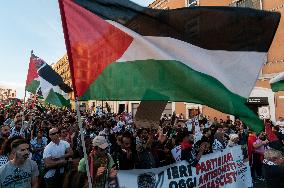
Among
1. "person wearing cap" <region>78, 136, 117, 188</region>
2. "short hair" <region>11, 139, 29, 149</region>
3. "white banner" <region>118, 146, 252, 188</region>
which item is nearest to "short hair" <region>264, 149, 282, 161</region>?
"white banner" <region>118, 146, 252, 188</region>

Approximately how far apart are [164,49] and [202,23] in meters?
0.48

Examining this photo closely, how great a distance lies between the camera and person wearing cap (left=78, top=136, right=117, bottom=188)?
4864mm

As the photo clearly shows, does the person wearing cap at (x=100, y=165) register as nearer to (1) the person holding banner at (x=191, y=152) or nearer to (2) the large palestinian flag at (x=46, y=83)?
(1) the person holding banner at (x=191, y=152)

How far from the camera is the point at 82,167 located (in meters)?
5.11

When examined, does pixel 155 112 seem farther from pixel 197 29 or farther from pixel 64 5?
pixel 64 5

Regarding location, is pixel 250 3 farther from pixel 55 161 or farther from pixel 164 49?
pixel 164 49

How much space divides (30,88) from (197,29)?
29.0 ft

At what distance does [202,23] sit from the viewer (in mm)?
3975

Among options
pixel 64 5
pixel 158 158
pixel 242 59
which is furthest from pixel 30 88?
pixel 242 59

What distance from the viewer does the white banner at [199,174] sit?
5406mm

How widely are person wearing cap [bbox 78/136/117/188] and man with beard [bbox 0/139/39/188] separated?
728mm

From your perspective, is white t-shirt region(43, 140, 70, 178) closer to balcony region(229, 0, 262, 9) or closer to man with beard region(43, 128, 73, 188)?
man with beard region(43, 128, 73, 188)

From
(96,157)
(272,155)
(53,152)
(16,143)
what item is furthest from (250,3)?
Answer: (16,143)

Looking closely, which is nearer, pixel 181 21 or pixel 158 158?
pixel 181 21
